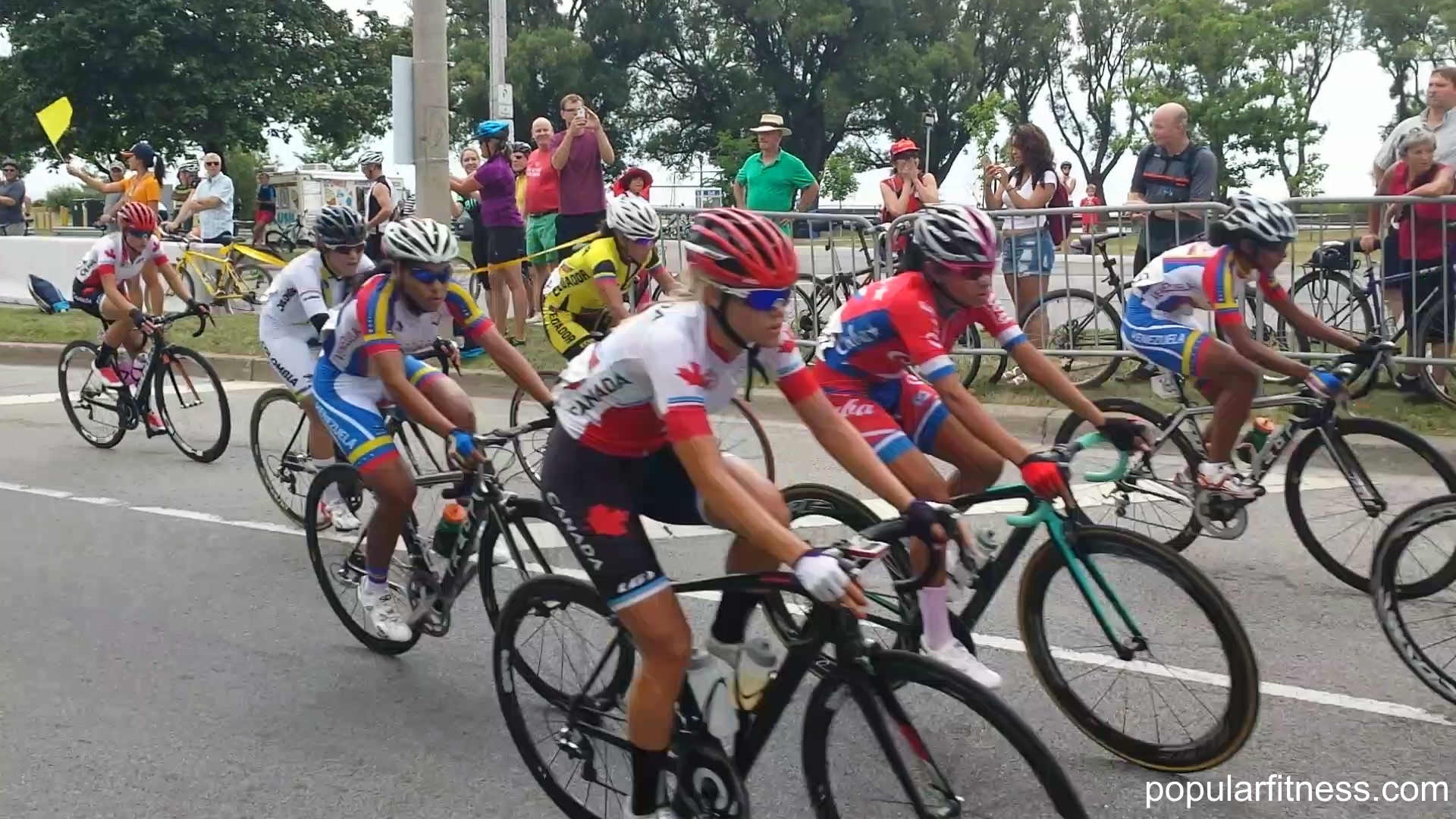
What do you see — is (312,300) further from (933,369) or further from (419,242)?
(933,369)

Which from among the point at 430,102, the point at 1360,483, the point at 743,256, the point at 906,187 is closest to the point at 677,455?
the point at 743,256

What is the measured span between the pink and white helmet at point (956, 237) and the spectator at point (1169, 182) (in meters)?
5.36

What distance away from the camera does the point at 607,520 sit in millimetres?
3785

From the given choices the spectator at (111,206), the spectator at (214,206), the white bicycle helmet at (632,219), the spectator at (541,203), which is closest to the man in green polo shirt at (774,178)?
the spectator at (541,203)

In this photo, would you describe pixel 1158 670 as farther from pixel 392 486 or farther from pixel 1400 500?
pixel 392 486

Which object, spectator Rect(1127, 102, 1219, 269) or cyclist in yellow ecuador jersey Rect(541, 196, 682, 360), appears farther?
spectator Rect(1127, 102, 1219, 269)

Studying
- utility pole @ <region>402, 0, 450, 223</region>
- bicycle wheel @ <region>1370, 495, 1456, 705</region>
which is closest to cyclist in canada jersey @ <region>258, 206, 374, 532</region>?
utility pole @ <region>402, 0, 450, 223</region>

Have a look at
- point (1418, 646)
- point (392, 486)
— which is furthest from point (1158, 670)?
point (392, 486)

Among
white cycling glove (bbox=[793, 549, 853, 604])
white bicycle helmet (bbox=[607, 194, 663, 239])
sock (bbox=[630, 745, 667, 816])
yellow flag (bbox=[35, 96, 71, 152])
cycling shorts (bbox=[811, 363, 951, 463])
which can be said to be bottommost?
sock (bbox=[630, 745, 667, 816])

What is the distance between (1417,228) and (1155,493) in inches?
174

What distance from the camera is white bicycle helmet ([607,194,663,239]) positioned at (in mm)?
7715

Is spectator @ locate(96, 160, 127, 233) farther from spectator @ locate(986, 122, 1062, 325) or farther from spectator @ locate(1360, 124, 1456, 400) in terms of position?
spectator @ locate(1360, 124, 1456, 400)

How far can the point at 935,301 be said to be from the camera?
512 cm

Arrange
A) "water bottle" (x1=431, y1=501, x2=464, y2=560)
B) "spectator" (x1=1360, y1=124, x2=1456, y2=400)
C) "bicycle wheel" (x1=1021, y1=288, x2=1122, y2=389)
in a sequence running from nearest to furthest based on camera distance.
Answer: "water bottle" (x1=431, y1=501, x2=464, y2=560), "spectator" (x1=1360, y1=124, x2=1456, y2=400), "bicycle wheel" (x1=1021, y1=288, x2=1122, y2=389)
